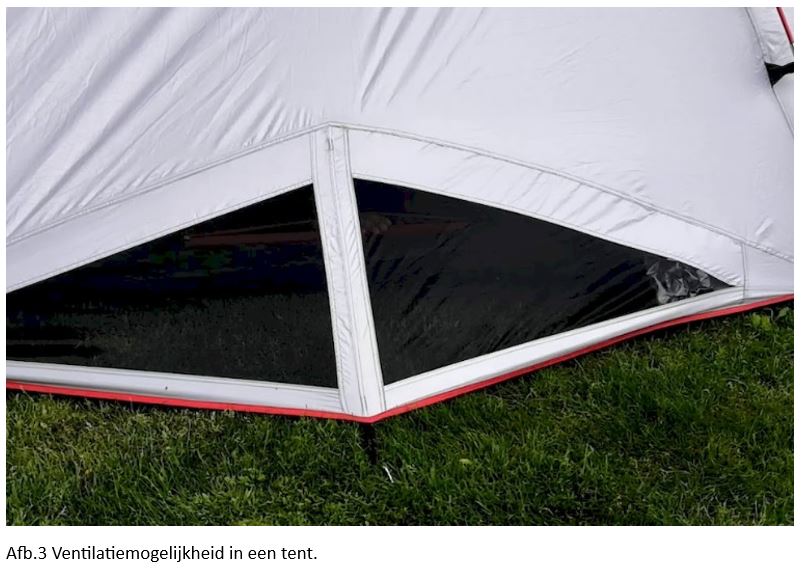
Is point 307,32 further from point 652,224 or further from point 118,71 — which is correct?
point 652,224

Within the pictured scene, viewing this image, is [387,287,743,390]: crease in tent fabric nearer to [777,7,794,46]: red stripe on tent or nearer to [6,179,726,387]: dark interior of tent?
[6,179,726,387]: dark interior of tent

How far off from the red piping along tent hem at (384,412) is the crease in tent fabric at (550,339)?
6 centimetres

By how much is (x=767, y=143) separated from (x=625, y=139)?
21.6 inches

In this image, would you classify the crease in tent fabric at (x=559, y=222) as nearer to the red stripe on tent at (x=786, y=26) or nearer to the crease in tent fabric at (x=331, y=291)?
the crease in tent fabric at (x=331, y=291)

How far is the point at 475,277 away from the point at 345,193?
0.48 m

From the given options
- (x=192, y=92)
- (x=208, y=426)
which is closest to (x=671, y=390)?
(x=208, y=426)

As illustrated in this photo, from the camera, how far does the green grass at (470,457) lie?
2336 millimetres

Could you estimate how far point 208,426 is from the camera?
261 cm

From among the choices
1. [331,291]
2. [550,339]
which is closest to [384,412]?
[331,291]

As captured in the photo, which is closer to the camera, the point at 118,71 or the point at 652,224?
the point at 118,71

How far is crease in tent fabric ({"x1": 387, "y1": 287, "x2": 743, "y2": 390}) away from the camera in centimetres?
255

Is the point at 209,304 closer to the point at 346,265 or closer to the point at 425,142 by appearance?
the point at 346,265

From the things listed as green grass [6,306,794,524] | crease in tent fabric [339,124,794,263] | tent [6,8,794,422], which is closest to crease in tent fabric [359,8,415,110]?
tent [6,8,794,422]

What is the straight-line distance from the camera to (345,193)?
2447mm
